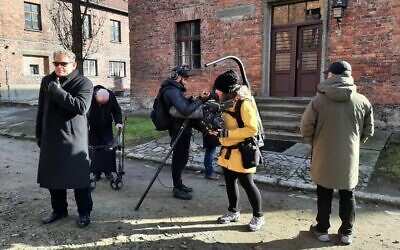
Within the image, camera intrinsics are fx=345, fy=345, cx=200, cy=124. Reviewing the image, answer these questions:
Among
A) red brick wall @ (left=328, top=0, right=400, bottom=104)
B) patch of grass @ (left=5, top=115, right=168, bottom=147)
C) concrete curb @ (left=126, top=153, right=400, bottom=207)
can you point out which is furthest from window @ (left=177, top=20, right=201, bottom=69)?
concrete curb @ (left=126, top=153, right=400, bottom=207)

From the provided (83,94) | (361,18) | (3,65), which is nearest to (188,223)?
(83,94)

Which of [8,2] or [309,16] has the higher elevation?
[8,2]

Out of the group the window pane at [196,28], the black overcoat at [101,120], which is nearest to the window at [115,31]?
the window pane at [196,28]

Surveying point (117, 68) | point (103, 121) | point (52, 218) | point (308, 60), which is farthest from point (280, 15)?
point (117, 68)

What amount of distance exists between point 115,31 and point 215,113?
90.7 ft

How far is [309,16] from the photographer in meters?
9.96

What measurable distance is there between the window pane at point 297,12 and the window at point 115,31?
69.8ft

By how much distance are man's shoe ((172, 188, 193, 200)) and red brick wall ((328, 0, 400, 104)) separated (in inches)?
254

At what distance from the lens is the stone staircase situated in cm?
870

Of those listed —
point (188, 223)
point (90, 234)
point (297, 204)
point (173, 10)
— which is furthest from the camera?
point (173, 10)

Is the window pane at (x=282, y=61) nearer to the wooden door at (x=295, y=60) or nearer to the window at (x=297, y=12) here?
the wooden door at (x=295, y=60)

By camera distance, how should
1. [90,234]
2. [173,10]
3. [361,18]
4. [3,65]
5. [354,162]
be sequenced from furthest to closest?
[3,65] < [173,10] < [361,18] < [90,234] < [354,162]

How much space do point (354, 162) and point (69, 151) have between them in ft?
9.75

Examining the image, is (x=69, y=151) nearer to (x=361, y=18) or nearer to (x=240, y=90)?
(x=240, y=90)
